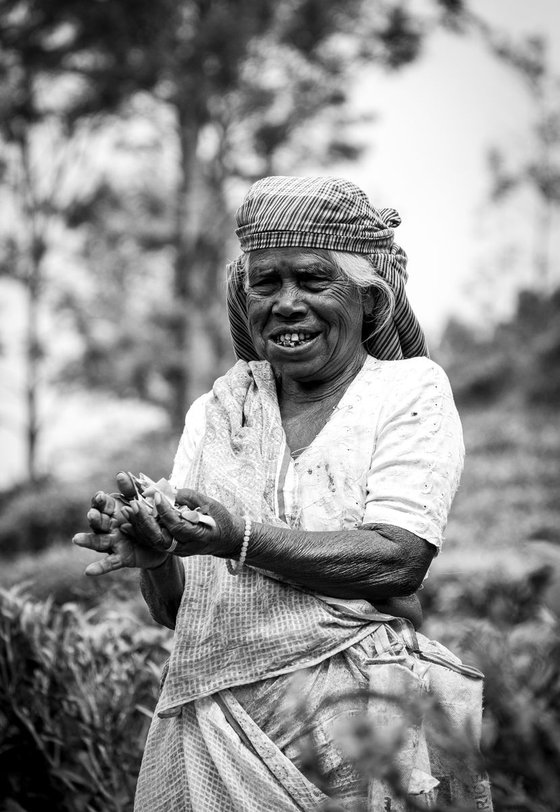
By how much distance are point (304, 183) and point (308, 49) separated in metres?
15.1

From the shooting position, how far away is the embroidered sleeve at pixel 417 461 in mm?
2287

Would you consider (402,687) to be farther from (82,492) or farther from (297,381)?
(82,492)

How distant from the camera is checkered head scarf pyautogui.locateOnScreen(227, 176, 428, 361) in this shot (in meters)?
2.41

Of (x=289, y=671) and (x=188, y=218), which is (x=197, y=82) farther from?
(x=289, y=671)

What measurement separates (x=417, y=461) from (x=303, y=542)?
1.11 feet

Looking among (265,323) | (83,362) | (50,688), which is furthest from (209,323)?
(265,323)

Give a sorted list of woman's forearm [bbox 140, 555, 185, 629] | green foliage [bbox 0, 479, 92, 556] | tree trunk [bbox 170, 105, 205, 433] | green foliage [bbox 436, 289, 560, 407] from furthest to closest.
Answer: green foliage [bbox 436, 289, 560, 407]
tree trunk [bbox 170, 105, 205, 433]
green foliage [bbox 0, 479, 92, 556]
woman's forearm [bbox 140, 555, 185, 629]

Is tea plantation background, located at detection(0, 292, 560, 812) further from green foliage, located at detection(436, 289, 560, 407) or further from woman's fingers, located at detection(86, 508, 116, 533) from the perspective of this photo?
green foliage, located at detection(436, 289, 560, 407)

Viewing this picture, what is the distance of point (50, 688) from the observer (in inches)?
151

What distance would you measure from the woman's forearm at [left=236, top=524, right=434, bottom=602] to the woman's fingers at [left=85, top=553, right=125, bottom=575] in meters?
0.29

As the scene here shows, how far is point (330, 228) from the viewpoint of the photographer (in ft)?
7.95

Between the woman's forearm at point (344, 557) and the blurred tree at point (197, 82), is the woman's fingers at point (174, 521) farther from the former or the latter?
the blurred tree at point (197, 82)

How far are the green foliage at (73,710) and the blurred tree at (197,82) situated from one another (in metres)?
12.7

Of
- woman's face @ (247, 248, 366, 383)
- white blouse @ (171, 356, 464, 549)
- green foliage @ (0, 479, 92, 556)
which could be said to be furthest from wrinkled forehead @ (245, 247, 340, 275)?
green foliage @ (0, 479, 92, 556)
